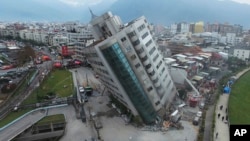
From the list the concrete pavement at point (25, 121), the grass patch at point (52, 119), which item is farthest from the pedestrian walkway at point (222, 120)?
the concrete pavement at point (25, 121)

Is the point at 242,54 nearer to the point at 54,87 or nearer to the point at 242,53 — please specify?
the point at 242,53

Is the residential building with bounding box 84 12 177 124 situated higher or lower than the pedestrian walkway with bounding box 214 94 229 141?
higher

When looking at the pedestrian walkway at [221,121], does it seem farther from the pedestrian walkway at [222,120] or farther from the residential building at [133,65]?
the residential building at [133,65]

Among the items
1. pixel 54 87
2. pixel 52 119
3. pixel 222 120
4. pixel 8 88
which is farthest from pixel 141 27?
pixel 8 88

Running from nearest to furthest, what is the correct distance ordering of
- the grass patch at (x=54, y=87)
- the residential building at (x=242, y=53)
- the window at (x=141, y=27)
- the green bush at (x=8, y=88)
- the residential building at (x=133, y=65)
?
the residential building at (x=133, y=65) → the window at (x=141, y=27) → the grass patch at (x=54, y=87) → the green bush at (x=8, y=88) → the residential building at (x=242, y=53)

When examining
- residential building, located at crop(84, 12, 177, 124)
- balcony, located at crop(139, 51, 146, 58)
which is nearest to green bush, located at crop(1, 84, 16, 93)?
residential building, located at crop(84, 12, 177, 124)

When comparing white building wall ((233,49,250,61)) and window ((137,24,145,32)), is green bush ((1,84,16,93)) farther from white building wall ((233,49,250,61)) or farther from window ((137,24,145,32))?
white building wall ((233,49,250,61))

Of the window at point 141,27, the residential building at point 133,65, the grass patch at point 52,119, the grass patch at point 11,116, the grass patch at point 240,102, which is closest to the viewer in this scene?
the residential building at point 133,65
